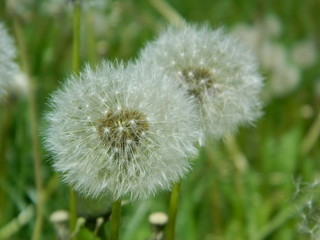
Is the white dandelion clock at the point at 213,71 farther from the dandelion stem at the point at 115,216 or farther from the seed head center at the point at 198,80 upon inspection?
the dandelion stem at the point at 115,216

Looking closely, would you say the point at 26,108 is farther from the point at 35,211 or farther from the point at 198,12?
the point at 198,12

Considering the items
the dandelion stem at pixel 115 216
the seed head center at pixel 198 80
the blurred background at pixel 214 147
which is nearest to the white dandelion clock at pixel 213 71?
the seed head center at pixel 198 80

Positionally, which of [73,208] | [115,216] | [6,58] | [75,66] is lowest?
[115,216]

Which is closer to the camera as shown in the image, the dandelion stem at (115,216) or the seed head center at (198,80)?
the dandelion stem at (115,216)

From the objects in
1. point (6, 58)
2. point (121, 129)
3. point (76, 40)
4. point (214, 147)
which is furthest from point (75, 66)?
point (214, 147)

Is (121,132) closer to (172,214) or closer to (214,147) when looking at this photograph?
(172,214)

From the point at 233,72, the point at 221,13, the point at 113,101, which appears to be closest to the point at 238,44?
the point at 233,72

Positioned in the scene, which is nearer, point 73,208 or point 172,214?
point 172,214
